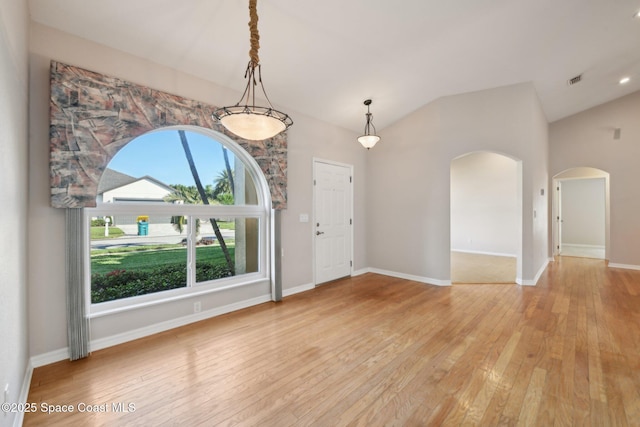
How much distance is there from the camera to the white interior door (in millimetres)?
4918

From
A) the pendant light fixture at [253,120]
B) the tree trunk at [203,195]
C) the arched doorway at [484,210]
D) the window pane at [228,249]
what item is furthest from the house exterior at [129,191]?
the arched doorway at [484,210]

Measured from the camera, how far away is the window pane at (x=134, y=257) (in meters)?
2.80

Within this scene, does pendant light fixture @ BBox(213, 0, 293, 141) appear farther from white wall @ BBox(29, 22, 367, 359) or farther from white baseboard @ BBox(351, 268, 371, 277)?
white baseboard @ BBox(351, 268, 371, 277)

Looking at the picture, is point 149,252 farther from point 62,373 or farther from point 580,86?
point 580,86

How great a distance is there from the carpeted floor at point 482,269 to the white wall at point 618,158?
2161 mm

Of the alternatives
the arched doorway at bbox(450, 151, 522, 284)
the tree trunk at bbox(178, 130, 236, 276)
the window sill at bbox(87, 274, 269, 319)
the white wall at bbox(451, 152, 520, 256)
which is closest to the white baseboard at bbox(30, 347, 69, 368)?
the window sill at bbox(87, 274, 269, 319)

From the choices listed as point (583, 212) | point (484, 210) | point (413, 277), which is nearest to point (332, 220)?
point (413, 277)

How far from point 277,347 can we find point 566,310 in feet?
12.8

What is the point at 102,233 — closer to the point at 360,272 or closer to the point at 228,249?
the point at 228,249

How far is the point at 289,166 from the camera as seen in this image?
438cm

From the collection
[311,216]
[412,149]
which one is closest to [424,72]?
[412,149]

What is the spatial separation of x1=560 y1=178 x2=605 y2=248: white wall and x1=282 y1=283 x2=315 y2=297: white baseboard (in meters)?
9.57

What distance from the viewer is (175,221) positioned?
10.8ft

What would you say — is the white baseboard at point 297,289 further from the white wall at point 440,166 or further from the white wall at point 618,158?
the white wall at point 618,158
